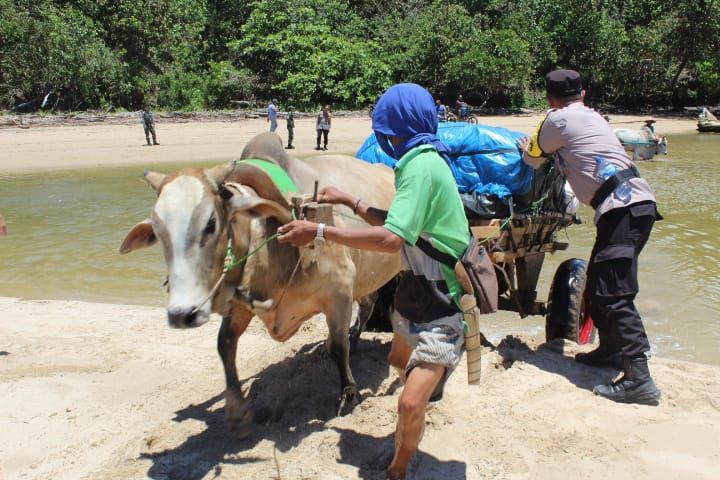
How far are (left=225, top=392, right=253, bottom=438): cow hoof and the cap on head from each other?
2928mm

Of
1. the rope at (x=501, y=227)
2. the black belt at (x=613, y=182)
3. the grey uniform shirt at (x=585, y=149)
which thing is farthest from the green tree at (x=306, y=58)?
the black belt at (x=613, y=182)

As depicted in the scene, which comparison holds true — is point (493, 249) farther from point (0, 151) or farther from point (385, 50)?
point (385, 50)

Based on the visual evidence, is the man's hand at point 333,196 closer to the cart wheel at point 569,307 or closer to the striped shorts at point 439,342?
the striped shorts at point 439,342

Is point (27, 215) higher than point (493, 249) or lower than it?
lower

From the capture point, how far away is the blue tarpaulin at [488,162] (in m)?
5.29

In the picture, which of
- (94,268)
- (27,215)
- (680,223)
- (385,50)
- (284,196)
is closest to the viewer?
(284,196)

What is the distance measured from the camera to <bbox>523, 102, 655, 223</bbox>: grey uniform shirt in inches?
174

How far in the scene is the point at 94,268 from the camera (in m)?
9.20

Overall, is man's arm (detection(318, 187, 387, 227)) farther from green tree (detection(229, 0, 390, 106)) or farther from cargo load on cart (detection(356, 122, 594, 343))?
green tree (detection(229, 0, 390, 106))

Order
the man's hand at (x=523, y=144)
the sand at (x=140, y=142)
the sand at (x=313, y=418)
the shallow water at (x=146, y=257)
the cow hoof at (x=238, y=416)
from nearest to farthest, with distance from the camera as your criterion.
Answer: the sand at (x=313, y=418) < the cow hoof at (x=238, y=416) < the man's hand at (x=523, y=144) < the shallow water at (x=146, y=257) < the sand at (x=140, y=142)

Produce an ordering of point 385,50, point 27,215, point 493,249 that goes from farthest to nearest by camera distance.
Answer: point 385,50 < point 27,215 < point 493,249

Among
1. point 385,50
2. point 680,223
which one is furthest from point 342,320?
point 385,50

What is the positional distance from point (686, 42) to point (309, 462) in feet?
130

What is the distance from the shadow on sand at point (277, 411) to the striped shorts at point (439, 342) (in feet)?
3.92
